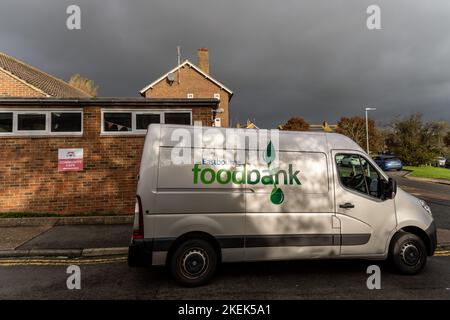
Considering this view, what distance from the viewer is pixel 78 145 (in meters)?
8.35

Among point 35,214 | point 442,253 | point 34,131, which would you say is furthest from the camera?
point 34,131

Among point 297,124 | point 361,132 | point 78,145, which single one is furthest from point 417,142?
point 297,124

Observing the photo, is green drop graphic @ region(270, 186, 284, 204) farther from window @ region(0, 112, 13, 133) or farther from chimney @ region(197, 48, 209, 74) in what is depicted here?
chimney @ region(197, 48, 209, 74)

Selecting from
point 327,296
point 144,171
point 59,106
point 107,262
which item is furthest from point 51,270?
point 59,106

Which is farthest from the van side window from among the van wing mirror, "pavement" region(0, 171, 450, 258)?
"pavement" region(0, 171, 450, 258)

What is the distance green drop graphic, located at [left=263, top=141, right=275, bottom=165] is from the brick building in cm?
455

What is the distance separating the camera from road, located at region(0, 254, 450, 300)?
12.5 feet

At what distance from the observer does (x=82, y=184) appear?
27.3 feet

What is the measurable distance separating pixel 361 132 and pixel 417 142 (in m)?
17.9

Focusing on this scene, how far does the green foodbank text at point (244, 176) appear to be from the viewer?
4160mm

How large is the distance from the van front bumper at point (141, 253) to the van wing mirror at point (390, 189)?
3.89 metres

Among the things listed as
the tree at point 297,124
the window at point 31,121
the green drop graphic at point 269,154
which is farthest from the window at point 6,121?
the tree at point 297,124

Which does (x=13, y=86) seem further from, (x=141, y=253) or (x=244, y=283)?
(x=244, y=283)

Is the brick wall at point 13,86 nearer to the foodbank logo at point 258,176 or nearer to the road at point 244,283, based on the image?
the road at point 244,283
